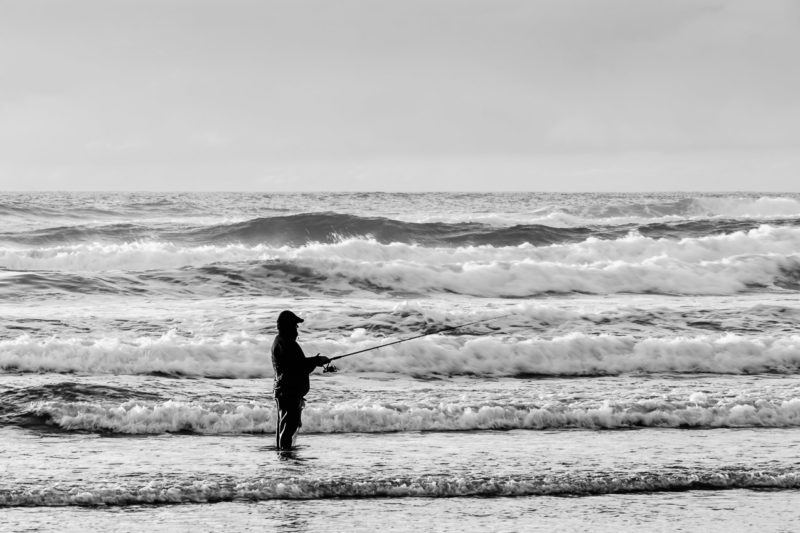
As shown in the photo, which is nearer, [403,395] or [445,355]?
[403,395]

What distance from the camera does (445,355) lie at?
1420 cm

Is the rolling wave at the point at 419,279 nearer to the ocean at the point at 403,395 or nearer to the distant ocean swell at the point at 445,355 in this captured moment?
the ocean at the point at 403,395

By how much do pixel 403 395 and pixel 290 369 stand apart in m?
2.88

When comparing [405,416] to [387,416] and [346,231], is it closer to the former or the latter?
[387,416]

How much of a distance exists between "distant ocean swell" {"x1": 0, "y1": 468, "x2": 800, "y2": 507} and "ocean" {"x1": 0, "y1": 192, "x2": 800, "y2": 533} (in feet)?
0.08

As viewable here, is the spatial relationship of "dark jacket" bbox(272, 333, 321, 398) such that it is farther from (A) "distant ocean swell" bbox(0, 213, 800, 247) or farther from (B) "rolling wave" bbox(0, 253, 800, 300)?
(A) "distant ocean swell" bbox(0, 213, 800, 247)

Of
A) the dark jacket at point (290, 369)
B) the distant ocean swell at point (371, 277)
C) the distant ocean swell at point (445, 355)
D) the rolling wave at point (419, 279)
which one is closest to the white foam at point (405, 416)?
the dark jacket at point (290, 369)

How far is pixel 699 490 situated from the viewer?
8133 millimetres

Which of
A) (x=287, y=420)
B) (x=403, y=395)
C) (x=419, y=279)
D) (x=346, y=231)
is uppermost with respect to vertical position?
(x=346, y=231)

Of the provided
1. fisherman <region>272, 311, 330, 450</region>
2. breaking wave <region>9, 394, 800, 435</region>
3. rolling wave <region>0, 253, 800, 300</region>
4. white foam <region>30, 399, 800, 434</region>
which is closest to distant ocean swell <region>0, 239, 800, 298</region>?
rolling wave <region>0, 253, 800, 300</region>

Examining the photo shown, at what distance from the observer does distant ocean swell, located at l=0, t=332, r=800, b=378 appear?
1334 cm

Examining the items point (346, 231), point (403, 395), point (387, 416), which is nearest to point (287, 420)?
point (387, 416)

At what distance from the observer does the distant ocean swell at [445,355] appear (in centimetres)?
1334

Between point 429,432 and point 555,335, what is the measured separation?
5.99m
